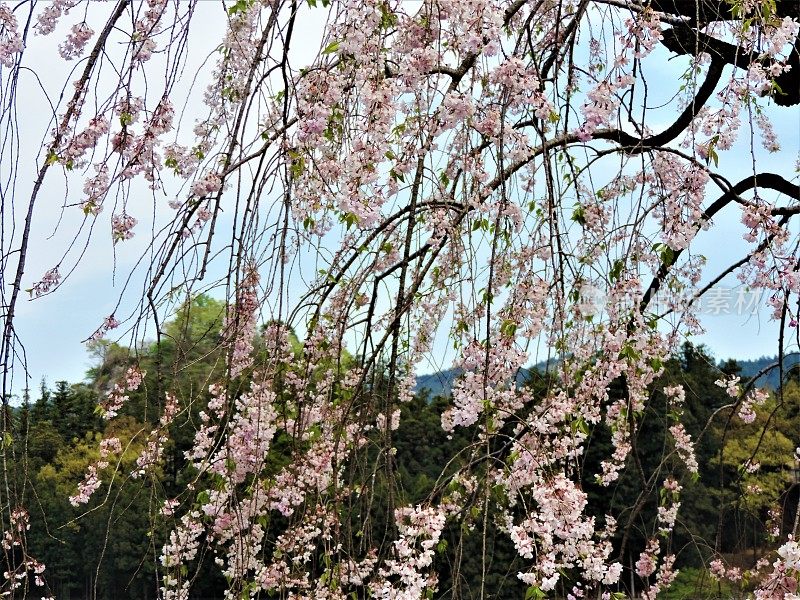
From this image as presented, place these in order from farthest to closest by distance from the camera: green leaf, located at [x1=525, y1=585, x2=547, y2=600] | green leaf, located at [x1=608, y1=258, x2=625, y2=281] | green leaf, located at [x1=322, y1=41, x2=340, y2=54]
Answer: green leaf, located at [x1=608, y1=258, x2=625, y2=281] < green leaf, located at [x1=322, y1=41, x2=340, y2=54] < green leaf, located at [x1=525, y1=585, x2=547, y2=600]

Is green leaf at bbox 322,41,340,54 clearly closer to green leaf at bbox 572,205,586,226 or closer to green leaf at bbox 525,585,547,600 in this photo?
green leaf at bbox 572,205,586,226

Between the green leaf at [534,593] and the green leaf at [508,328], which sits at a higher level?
the green leaf at [508,328]

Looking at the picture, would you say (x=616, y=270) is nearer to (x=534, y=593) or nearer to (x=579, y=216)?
(x=579, y=216)

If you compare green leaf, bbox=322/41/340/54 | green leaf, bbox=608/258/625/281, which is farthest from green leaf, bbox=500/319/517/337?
green leaf, bbox=322/41/340/54

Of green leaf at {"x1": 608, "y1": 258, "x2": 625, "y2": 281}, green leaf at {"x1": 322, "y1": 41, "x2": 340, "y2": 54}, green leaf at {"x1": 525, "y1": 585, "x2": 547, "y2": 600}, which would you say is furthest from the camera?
green leaf at {"x1": 608, "y1": 258, "x2": 625, "y2": 281}

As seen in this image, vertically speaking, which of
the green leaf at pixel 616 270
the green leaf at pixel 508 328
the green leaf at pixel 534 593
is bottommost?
the green leaf at pixel 534 593

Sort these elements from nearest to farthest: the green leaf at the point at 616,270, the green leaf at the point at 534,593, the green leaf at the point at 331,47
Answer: the green leaf at the point at 534,593 → the green leaf at the point at 331,47 → the green leaf at the point at 616,270

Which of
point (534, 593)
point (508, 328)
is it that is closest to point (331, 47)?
point (508, 328)

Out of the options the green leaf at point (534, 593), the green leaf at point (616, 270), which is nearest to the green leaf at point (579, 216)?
the green leaf at point (616, 270)

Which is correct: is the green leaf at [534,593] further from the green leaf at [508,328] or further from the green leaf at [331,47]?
the green leaf at [331,47]

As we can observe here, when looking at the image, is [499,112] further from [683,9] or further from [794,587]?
[683,9]

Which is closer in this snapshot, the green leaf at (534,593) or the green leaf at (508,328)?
the green leaf at (534,593)

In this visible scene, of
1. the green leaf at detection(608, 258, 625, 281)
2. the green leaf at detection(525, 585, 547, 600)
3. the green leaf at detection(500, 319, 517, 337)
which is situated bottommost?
the green leaf at detection(525, 585, 547, 600)

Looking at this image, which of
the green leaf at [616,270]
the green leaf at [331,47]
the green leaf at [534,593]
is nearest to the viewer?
the green leaf at [534,593]
